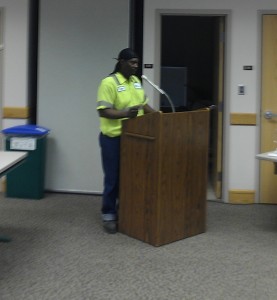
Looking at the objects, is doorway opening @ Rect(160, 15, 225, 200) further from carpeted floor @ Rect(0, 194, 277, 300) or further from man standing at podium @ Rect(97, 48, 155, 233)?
carpeted floor @ Rect(0, 194, 277, 300)

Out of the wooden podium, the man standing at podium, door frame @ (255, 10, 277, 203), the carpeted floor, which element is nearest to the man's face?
the man standing at podium

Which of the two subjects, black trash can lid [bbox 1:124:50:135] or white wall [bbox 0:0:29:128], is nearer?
black trash can lid [bbox 1:124:50:135]

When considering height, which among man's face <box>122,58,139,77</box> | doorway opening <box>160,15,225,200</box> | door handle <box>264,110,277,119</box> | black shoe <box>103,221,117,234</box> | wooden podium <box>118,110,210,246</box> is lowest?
black shoe <box>103,221,117,234</box>

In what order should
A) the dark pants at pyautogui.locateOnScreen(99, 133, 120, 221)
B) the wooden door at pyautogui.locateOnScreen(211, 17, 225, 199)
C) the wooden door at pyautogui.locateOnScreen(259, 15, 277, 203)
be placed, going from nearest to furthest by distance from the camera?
the dark pants at pyautogui.locateOnScreen(99, 133, 120, 221), the wooden door at pyautogui.locateOnScreen(259, 15, 277, 203), the wooden door at pyautogui.locateOnScreen(211, 17, 225, 199)

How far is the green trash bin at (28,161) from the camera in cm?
510

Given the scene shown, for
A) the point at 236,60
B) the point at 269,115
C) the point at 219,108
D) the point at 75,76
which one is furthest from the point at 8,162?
the point at 269,115

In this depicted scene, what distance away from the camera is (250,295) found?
2.92 meters

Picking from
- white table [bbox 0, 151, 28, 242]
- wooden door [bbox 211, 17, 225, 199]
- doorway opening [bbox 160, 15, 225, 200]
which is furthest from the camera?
doorway opening [bbox 160, 15, 225, 200]

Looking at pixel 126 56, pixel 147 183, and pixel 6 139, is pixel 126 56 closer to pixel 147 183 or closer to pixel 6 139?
pixel 147 183

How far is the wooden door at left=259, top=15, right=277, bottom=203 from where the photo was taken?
16.6 ft

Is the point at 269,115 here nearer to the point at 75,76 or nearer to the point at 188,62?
the point at 75,76

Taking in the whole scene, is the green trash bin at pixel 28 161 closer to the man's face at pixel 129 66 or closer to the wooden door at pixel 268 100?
the man's face at pixel 129 66

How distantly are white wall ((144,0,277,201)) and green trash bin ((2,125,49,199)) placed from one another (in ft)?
4.21

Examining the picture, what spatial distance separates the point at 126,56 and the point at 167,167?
3.06 ft
